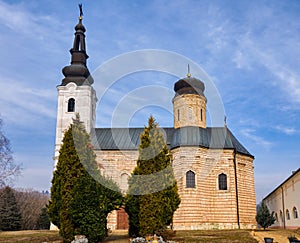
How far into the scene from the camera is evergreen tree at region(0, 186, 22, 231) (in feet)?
110

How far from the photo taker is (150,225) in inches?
678

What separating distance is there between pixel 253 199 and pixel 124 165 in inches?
510

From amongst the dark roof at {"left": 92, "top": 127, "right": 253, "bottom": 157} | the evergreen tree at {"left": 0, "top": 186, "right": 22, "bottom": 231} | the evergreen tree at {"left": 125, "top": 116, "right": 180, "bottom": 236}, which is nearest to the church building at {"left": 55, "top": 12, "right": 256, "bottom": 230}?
the dark roof at {"left": 92, "top": 127, "right": 253, "bottom": 157}

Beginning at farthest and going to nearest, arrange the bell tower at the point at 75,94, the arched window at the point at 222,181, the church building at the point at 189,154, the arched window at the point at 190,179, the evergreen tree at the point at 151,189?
the bell tower at the point at 75,94, the arched window at the point at 222,181, the arched window at the point at 190,179, the church building at the point at 189,154, the evergreen tree at the point at 151,189

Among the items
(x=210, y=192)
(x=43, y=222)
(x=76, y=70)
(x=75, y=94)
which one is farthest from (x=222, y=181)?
Result: (x=43, y=222)

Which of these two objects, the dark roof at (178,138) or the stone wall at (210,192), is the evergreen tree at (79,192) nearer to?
the stone wall at (210,192)

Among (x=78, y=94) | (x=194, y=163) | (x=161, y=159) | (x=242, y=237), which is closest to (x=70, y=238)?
(x=161, y=159)

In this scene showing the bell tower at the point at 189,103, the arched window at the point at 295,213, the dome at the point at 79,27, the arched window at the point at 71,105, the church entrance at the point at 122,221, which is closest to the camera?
the arched window at the point at 295,213

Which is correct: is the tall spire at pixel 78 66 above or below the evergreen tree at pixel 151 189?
above

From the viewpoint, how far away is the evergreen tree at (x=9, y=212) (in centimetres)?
3344

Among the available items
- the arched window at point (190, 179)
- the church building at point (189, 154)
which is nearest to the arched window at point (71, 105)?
the church building at point (189, 154)

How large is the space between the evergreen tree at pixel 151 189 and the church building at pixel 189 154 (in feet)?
29.5

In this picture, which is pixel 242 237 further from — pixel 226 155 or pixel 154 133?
pixel 226 155

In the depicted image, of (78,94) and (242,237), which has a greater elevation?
(78,94)
